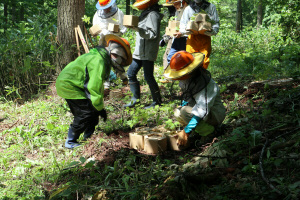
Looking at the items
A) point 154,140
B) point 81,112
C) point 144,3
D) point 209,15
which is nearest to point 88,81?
point 81,112

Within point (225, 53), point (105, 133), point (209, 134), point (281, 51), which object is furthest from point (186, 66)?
point (225, 53)

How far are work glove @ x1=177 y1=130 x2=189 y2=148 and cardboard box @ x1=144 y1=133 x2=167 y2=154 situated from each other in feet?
0.57

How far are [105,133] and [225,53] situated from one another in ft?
23.8

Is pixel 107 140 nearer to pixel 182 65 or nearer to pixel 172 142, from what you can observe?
pixel 172 142

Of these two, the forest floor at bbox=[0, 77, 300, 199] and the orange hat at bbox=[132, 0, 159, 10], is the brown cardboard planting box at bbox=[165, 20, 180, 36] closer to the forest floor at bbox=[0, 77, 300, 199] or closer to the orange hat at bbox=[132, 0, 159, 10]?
the orange hat at bbox=[132, 0, 159, 10]

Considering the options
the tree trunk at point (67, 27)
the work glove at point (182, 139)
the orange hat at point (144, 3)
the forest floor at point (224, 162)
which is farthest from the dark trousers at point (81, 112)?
the tree trunk at point (67, 27)

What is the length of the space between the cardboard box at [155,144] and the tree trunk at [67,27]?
3.52m

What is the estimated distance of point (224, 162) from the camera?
2.68 metres

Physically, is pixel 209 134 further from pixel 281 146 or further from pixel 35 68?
pixel 35 68

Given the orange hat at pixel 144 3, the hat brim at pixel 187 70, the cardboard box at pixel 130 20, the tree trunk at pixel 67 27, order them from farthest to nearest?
1. the tree trunk at pixel 67 27
2. the orange hat at pixel 144 3
3. the cardboard box at pixel 130 20
4. the hat brim at pixel 187 70

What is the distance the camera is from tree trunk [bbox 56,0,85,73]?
611 centimetres

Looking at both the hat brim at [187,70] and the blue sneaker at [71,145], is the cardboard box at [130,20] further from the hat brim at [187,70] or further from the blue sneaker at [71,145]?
the blue sneaker at [71,145]

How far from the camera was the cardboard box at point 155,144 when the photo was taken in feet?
10.9

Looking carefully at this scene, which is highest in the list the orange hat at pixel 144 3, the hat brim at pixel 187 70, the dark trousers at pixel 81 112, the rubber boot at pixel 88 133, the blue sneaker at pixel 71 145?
the orange hat at pixel 144 3
